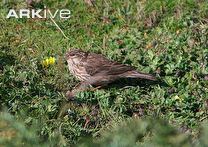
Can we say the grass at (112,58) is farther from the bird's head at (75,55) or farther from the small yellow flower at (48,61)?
the bird's head at (75,55)

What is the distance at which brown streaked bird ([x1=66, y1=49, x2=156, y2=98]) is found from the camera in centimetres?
761

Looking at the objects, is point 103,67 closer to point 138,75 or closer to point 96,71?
point 96,71

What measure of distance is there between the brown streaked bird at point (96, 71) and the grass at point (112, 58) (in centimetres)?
15

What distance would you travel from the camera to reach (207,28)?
8711 millimetres

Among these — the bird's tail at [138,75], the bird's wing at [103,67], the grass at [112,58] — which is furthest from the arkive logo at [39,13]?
the bird's tail at [138,75]

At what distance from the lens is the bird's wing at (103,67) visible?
764cm

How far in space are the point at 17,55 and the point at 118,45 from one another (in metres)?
1.31

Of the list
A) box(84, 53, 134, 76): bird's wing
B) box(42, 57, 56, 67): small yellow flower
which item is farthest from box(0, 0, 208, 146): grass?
box(84, 53, 134, 76): bird's wing

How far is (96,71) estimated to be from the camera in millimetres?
7734

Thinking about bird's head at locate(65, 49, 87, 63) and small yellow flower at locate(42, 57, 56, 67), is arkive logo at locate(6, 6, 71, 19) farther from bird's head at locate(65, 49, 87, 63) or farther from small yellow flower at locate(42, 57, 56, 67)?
bird's head at locate(65, 49, 87, 63)

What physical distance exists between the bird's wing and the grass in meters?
0.22

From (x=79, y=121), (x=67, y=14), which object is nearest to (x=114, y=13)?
(x=67, y=14)

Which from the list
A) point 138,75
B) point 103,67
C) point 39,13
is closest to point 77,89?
point 103,67

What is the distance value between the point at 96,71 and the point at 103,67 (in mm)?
117
